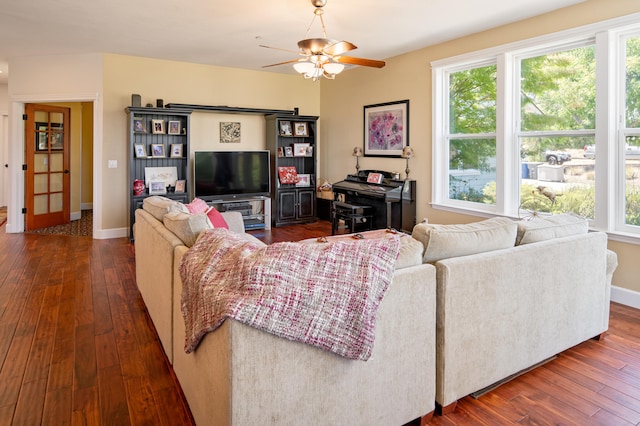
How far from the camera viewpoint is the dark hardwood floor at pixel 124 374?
2.03m

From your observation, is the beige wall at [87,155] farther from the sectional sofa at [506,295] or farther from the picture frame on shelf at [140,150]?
the sectional sofa at [506,295]

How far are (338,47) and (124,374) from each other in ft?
9.39

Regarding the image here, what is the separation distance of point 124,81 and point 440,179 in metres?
4.74

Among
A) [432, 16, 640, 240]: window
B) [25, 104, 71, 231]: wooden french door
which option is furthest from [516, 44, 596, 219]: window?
[25, 104, 71, 231]: wooden french door

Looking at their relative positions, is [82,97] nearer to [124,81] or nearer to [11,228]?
[124,81]

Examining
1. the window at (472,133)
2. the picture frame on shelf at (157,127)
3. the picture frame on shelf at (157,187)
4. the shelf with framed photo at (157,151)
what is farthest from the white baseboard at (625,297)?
the picture frame on shelf at (157,127)

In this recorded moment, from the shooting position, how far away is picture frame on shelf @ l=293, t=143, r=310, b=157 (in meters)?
7.38

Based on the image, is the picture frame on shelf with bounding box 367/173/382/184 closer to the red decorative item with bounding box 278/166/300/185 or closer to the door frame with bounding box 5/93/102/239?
the red decorative item with bounding box 278/166/300/185

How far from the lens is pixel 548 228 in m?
2.53

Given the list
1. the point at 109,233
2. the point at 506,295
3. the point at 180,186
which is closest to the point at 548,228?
the point at 506,295

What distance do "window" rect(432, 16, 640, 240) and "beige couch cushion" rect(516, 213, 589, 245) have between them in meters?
1.37

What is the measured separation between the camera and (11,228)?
21.4ft

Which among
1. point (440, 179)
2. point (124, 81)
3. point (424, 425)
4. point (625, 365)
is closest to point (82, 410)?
point (424, 425)

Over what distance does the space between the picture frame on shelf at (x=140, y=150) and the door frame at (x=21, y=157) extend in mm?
509
